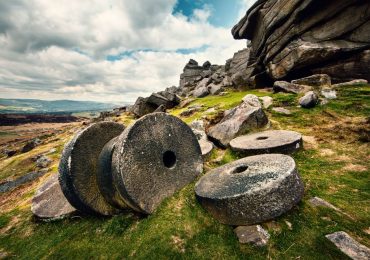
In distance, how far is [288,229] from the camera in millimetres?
4418

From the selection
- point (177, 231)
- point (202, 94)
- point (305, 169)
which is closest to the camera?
point (177, 231)

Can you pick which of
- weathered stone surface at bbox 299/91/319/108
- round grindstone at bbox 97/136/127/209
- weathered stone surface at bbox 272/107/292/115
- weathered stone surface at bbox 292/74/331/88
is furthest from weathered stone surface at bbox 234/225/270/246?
weathered stone surface at bbox 292/74/331/88

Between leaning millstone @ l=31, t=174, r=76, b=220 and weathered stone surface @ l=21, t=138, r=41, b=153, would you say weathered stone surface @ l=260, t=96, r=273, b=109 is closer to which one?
leaning millstone @ l=31, t=174, r=76, b=220

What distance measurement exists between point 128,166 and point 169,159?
62.3 inches

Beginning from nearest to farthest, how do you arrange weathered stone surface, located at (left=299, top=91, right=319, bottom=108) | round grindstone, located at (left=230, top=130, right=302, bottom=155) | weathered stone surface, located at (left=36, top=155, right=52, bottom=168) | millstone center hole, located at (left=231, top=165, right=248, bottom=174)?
millstone center hole, located at (left=231, top=165, right=248, bottom=174)
round grindstone, located at (left=230, top=130, right=302, bottom=155)
weathered stone surface, located at (left=299, top=91, right=319, bottom=108)
weathered stone surface, located at (left=36, top=155, right=52, bottom=168)

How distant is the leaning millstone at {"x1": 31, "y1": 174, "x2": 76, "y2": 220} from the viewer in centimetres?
694

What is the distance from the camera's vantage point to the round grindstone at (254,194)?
4.50 metres

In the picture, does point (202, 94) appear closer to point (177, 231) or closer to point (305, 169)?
point (305, 169)

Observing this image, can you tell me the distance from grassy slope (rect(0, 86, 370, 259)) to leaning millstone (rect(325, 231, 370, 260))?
0.42ft

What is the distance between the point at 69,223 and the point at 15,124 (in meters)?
152

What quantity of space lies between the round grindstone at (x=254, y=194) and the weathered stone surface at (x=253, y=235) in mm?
113

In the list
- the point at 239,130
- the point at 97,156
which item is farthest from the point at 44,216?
the point at 239,130

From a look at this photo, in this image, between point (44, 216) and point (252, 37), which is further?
point (252, 37)

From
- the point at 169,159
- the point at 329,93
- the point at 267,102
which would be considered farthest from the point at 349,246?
the point at 267,102
